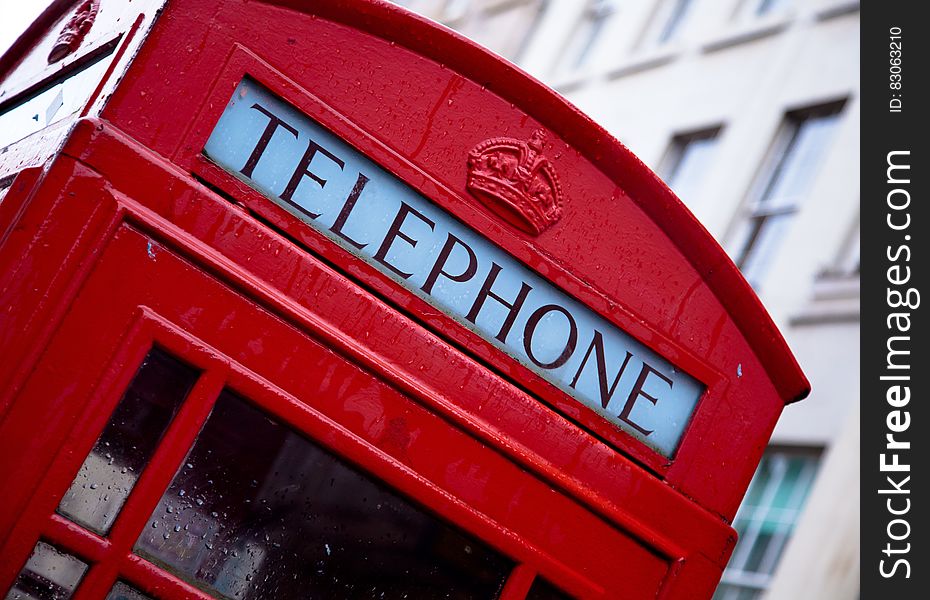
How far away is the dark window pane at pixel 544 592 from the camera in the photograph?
93.2 inches

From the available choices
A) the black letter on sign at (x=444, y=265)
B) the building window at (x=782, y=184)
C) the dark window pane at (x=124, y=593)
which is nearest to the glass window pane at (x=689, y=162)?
the building window at (x=782, y=184)

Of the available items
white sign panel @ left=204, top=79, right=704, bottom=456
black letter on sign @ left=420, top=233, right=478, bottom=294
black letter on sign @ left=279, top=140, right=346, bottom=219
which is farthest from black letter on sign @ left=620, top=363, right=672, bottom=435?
black letter on sign @ left=279, top=140, right=346, bottom=219

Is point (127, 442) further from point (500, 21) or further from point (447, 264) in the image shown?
point (500, 21)

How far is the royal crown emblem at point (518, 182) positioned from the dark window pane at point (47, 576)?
3.53ft

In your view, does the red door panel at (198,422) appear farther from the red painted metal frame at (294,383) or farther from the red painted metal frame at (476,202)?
the red painted metal frame at (476,202)

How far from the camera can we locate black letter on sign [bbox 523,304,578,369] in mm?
2402

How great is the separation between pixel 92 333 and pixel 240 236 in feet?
1.08

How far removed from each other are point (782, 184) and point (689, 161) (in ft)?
5.65

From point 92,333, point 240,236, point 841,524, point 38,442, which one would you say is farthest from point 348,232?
point 841,524

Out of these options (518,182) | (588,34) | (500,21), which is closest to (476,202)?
(518,182)

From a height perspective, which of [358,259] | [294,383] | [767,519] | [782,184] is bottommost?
[294,383]

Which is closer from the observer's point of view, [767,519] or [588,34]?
[767,519]

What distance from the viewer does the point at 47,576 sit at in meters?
2.04

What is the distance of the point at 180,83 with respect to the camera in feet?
7.09
